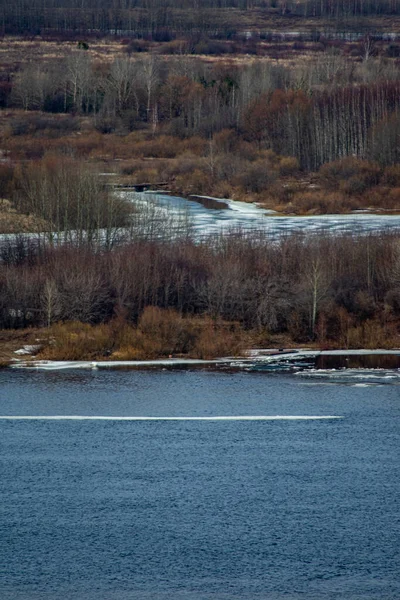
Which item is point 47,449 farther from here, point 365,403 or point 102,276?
point 102,276

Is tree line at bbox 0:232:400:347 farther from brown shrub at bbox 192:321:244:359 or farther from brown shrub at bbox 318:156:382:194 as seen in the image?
brown shrub at bbox 318:156:382:194

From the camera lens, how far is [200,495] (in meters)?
10.8

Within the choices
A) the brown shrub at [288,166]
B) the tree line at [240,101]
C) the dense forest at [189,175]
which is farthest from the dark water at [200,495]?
the tree line at [240,101]

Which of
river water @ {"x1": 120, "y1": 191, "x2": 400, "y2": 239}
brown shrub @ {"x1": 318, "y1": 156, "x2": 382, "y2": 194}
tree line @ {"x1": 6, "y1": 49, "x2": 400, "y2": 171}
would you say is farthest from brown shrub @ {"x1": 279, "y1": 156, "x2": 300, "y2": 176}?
river water @ {"x1": 120, "y1": 191, "x2": 400, "y2": 239}

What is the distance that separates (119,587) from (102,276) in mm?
12122

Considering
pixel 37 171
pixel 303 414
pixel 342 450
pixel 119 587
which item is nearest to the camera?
pixel 119 587

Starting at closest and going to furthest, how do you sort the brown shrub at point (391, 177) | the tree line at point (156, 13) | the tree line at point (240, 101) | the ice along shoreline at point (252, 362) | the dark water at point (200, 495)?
the dark water at point (200, 495) < the ice along shoreline at point (252, 362) < the brown shrub at point (391, 177) < the tree line at point (240, 101) < the tree line at point (156, 13)

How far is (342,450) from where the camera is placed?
1215cm

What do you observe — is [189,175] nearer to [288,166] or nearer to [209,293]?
[288,166]

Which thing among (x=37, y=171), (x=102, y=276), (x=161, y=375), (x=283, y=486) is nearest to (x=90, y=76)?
(x=37, y=171)

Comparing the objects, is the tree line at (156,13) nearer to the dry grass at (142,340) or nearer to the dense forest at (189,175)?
the dense forest at (189,175)

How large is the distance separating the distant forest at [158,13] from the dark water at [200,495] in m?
102

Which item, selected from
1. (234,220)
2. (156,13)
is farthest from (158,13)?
(234,220)

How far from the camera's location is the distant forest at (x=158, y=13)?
383 feet
